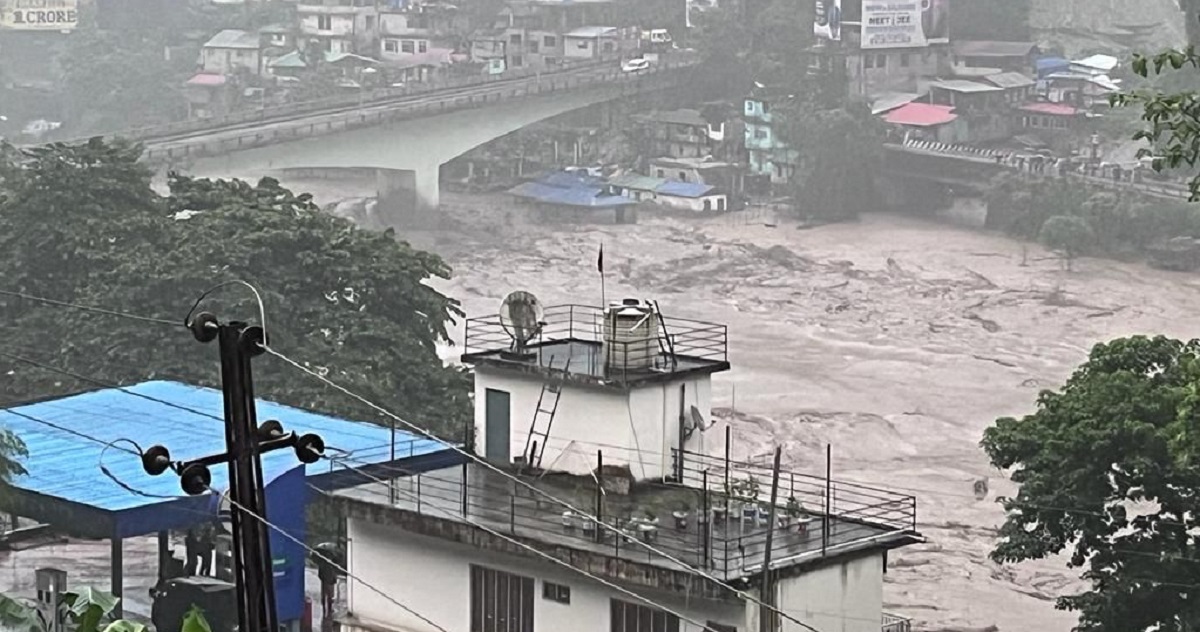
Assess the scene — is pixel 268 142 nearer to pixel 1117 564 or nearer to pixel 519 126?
pixel 519 126

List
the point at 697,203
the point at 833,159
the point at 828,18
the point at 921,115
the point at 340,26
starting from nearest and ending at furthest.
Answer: the point at 697,203 < the point at 833,159 < the point at 921,115 < the point at 828,18 < the point at 340,26

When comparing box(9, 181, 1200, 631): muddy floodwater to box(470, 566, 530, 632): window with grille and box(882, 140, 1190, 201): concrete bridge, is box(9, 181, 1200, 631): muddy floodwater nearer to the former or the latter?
box(882, 140, 1190, 201): concrete bridge

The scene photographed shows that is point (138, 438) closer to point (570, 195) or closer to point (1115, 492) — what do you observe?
point (1115, 492)

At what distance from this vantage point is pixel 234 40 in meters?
49.8

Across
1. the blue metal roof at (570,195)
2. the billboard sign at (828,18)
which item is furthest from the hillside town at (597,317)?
the billboard sign at (828,18)

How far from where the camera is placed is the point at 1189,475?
11828 millimetres

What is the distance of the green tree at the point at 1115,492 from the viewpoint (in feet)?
38.1

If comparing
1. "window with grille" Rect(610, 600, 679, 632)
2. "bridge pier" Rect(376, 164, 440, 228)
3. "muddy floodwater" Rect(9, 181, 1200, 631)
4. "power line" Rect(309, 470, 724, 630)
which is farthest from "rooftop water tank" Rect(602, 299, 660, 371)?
"bridge pier" Rect(376, 164, 440, 228)

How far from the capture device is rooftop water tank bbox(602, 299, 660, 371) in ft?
39.0

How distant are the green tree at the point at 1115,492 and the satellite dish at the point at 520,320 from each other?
2651 mm

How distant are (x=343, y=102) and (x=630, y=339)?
31.3m

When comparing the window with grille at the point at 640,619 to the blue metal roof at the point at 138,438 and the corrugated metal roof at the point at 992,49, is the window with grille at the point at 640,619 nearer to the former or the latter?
the blue metal roof at the point at 138,438

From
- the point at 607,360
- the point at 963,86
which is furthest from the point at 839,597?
the point at 963,86

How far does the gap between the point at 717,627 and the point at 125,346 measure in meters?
9.79
